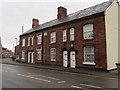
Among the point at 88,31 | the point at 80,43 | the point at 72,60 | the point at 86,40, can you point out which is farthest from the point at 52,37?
the point at 88,31

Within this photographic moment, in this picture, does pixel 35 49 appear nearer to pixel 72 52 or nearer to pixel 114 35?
pixel 72 52

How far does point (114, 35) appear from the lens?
60.0ft

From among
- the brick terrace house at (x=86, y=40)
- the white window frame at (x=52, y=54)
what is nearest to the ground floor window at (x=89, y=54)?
the brick terrace house at (x=86, y=40)

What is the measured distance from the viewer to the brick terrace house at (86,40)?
16.7 metres

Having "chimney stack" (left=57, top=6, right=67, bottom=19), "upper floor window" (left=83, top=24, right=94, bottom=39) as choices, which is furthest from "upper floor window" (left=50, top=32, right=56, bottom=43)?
"upper floor window" (left=83, top=24, right=94, bottom=39)

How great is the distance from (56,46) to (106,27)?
8.85m

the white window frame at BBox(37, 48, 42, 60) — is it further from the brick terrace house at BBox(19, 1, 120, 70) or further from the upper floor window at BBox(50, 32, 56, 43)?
the upper floor window at BBox(50, 32, 56, 43)

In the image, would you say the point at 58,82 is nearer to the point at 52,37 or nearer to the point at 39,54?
the point at 52,37

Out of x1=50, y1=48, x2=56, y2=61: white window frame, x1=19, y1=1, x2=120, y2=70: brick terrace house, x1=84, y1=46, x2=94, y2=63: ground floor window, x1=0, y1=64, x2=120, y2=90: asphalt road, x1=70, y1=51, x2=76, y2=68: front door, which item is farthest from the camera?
x1=50, y1=48, x2=56, y2=61: white window frame

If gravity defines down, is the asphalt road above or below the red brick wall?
below

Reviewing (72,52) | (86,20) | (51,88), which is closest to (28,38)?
(72,52)

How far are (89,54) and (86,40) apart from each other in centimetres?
183

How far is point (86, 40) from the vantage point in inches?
722

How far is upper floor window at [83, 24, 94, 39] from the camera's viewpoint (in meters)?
18.1
